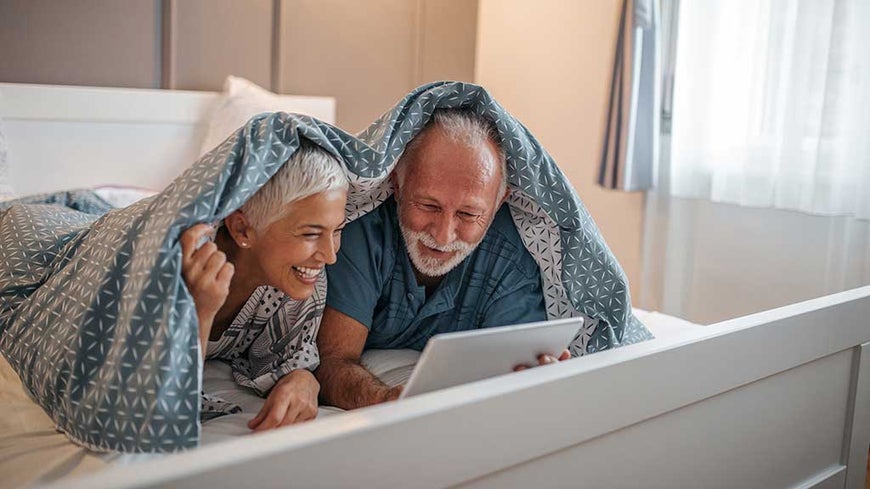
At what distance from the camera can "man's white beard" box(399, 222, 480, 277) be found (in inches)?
57.2

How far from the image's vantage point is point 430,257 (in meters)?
1.47

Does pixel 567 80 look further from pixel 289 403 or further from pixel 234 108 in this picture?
pixel 289 403

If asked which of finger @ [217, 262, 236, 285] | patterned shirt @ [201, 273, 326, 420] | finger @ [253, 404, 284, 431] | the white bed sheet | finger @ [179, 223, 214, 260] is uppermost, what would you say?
finger @ [179, 223, 214, 260]

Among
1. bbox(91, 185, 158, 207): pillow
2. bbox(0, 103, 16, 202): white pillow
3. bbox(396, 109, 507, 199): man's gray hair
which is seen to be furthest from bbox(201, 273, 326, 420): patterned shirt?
bbox(0, 103, 16, 202): white pillow

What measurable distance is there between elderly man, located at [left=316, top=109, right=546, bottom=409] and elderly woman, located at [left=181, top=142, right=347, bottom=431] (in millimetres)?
63

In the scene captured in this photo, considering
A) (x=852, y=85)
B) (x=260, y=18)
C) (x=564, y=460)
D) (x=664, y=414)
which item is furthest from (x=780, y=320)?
(x=260, y=18)

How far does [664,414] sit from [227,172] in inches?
26.5

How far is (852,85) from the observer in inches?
105

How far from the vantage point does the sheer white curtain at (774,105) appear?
2.68 m

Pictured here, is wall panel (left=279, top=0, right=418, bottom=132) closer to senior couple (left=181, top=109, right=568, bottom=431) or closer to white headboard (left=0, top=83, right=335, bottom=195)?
white headboard (left=0, top=83, right=335, bottom=195)

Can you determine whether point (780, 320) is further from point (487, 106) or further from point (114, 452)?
point (114, 452)

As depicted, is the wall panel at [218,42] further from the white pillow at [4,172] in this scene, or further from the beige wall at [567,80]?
the beige wall at [567,80]

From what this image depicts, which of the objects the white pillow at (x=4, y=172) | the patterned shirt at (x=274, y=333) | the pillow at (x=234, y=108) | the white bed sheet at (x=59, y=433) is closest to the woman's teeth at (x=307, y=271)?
the patterned shirt at (x=274, y=333)

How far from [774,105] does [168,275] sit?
7.95ft
